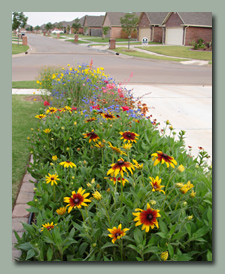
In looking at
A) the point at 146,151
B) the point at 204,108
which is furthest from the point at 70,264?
the point at 204,108

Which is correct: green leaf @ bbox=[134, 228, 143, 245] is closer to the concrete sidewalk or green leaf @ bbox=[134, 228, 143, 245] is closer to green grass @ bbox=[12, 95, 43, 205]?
green grass @ bbox=[12, 95, 43, 205]

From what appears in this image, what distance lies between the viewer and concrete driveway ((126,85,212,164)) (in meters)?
4.86

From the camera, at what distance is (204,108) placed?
6.76m

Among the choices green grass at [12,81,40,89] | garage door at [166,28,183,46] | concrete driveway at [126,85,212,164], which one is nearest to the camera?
concrete driveway at [126,85,212,164]

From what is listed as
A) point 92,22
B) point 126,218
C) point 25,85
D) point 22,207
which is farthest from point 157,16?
point 126,218

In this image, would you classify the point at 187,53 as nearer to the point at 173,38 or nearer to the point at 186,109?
the point at 173,38

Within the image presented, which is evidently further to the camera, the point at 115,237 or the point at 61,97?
the point at 61,97

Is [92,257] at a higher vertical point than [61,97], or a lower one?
lower

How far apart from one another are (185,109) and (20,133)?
3711mm

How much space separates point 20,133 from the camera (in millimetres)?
4883

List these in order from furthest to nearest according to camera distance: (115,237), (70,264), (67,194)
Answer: (67,194) < (115,237) < (70,264)

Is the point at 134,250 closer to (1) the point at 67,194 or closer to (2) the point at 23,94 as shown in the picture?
(1) the point at 67,194

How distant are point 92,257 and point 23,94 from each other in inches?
289

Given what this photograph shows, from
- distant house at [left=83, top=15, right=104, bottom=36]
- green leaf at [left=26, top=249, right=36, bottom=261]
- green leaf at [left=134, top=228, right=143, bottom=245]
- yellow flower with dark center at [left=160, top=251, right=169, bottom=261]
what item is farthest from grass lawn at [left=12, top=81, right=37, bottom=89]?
yellow flower with dark center at [left=160, top=251, right=169, bottom=261]
